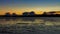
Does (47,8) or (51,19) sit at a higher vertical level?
(47,8)

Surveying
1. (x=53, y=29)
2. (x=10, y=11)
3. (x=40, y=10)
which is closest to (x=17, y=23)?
(x=10, y=11)

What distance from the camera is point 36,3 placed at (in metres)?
1.50

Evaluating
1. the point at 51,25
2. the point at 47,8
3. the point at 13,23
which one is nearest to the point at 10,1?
the point at 13,23

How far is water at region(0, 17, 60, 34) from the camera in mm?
1491

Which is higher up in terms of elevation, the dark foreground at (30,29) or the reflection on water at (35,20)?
the reflection on water at (35,20)

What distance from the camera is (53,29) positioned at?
1492 millimetres

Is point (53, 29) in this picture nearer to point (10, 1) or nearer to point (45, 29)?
point (45, 29)

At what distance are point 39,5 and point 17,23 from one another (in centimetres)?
31

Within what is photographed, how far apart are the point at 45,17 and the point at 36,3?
18cm

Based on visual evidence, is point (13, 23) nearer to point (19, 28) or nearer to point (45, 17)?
point (19, 28)

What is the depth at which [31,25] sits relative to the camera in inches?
59.5

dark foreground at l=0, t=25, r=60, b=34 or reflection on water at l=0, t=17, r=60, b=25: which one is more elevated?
reflection on water at l=0, t=17, r=60, b=25

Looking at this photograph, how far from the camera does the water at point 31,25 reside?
1.49 m

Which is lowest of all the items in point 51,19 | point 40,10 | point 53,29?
point 53,29
